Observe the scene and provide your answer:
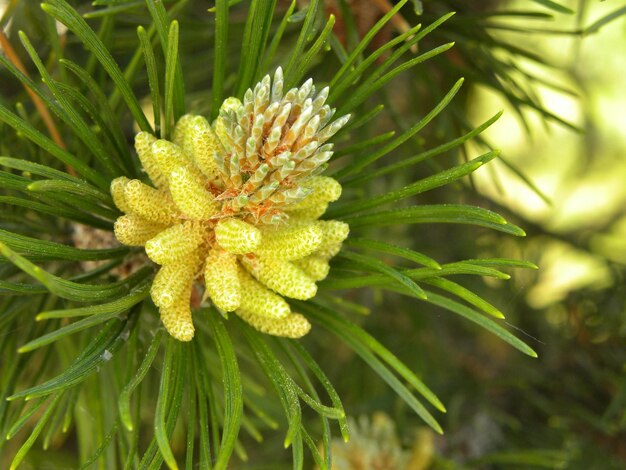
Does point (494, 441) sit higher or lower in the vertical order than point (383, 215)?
lower

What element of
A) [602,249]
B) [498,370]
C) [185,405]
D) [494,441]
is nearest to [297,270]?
[185,405]

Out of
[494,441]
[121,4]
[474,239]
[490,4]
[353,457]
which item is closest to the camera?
[121,4]

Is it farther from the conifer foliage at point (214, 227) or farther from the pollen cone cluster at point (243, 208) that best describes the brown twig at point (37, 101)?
the pollen cone cluster at point (243, 208)

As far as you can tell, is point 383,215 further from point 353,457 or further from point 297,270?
point 353,457

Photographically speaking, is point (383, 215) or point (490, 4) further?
point (490, 4)

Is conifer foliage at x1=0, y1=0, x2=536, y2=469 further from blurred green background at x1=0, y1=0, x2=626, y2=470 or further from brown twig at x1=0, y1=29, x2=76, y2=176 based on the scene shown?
blurred green background at x1=0, y1=0, x2=626, y2=470

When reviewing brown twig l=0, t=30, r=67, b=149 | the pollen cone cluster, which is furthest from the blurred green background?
the pollen cone cluster

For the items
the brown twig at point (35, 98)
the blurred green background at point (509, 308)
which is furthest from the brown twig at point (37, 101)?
the blurred green background at point (509, 308)

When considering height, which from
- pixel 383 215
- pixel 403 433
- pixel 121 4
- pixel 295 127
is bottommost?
pixel 403 433

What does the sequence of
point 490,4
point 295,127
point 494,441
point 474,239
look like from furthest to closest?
1. point 474,239
2. point 490,4
3. point 494,441
4. point 295,127
